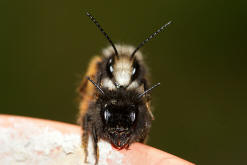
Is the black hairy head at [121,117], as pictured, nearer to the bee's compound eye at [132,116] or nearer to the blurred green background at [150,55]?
the bee's compound eye at [132,116]

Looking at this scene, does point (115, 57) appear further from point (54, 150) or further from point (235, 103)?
point (235, 103)

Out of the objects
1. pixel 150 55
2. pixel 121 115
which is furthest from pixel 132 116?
pixel 150 55

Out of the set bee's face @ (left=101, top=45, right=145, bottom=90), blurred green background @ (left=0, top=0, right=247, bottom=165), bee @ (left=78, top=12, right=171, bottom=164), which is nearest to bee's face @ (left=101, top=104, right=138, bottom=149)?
bee @ (left=78, top=12, right=171, bottom=164)

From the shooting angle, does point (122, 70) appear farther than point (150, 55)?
No

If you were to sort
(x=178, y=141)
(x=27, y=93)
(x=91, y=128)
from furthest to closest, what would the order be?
(x=27, y=93) → (x=178, y=141) → (x=91, y=128)

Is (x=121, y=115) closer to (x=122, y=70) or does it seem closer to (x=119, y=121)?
(x=119, y=121)

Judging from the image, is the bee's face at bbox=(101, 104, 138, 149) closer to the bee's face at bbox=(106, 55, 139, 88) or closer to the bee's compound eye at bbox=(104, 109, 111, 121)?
the bee's compound eye at bbox=(104, 109, 111, 121)

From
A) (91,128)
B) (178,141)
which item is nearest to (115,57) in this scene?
(91,128)
